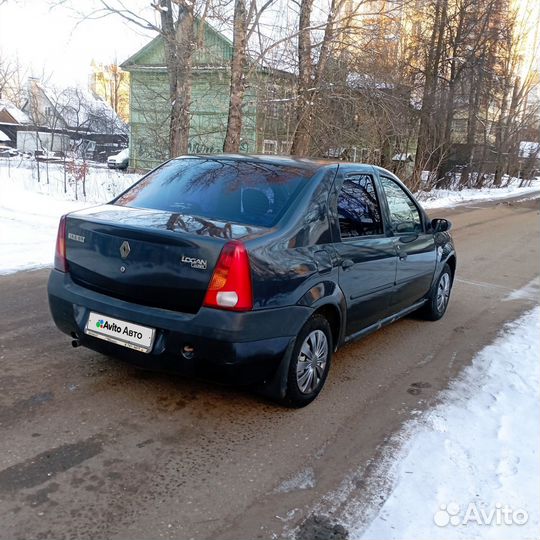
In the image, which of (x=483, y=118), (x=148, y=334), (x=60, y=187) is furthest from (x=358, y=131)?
(x=483, y=118)

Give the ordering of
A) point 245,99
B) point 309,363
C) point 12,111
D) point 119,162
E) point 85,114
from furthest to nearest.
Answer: point 12,111
point 85,114
point 119,162
point 245,99
point 309,363

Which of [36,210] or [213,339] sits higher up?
[213,339]

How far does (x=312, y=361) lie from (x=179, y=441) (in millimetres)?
1020

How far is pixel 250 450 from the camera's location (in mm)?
3174

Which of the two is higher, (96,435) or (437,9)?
(437,9)

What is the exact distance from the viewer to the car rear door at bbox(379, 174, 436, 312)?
4723 millimetres

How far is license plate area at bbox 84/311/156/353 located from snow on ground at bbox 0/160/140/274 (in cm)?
386

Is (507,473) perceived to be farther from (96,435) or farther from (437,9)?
(437,9)

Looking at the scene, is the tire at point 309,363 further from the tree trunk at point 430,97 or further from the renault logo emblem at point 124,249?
the tree trunk at point 430,97

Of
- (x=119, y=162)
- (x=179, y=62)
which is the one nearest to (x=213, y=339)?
(x=179, y=62)

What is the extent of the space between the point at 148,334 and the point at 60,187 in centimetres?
1466

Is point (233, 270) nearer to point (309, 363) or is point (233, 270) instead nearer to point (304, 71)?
point (309, 363)

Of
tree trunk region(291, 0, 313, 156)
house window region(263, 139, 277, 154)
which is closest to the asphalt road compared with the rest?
tree trunk region(291, 0, 313, 156)

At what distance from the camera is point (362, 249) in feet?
13.5
